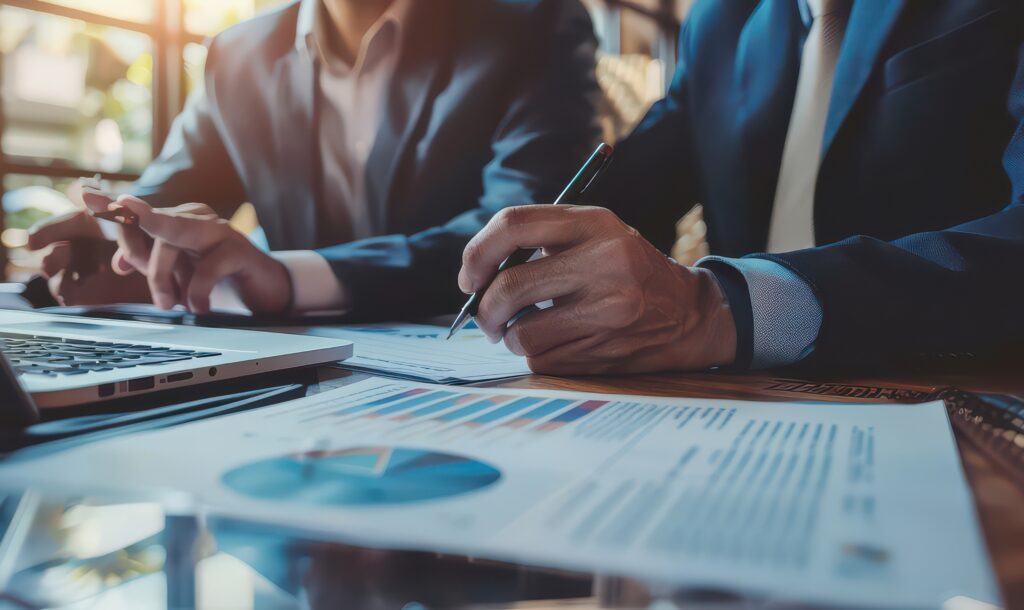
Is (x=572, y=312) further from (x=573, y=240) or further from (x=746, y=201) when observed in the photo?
(x=746, y=201)

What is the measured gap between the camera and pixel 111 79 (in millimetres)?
1869

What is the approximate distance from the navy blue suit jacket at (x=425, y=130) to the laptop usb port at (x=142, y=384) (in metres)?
0.66

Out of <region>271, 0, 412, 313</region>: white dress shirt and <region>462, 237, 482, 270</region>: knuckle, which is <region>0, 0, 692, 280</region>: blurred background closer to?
<region>271, 0, 412, 313</region>: white dress shirt

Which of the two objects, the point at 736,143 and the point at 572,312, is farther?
the point at 736,143

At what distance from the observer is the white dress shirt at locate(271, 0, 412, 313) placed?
1651 millimetres

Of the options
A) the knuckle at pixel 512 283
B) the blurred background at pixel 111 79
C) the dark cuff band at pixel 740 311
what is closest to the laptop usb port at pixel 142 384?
the knuckle at pixel 512 283

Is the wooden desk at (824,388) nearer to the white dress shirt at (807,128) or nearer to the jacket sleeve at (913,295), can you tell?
the jacket sleeve at (913,295)

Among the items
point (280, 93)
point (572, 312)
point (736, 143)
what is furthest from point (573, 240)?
point (280, 93)

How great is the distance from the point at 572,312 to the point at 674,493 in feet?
0.90

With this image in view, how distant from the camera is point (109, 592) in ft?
0.55

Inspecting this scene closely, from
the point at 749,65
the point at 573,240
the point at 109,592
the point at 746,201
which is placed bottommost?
the point at 109,592

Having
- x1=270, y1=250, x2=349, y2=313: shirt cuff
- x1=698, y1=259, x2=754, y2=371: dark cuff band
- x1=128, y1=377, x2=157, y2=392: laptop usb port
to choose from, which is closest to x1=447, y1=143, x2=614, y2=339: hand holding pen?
x1=698, y1=259, x2=754, y2=371: dark cuff band

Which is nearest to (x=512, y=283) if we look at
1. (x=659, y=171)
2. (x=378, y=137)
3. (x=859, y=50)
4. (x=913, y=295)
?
(x=913, y=295)

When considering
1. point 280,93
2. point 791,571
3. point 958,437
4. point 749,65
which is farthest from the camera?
point 280,93
